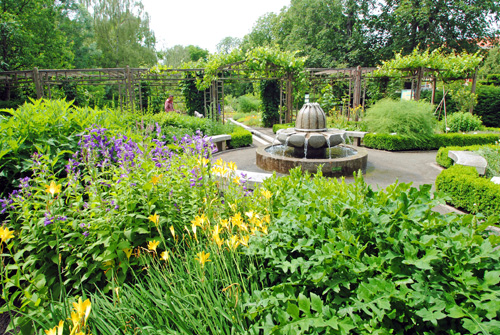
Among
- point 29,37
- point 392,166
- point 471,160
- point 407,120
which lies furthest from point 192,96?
point 471,160

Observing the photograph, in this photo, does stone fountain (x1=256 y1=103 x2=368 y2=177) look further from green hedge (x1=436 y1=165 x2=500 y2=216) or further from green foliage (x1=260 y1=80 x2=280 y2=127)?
green foliage (x1=260 y1=80 x2=280 y2=127)

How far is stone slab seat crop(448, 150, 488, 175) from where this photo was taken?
6.22 meters

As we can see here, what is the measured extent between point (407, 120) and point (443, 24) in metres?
21.4

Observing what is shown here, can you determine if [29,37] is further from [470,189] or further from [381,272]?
[381,272]

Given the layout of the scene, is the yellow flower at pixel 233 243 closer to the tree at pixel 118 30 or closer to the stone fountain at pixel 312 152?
the stone fountain at pixel 312 152

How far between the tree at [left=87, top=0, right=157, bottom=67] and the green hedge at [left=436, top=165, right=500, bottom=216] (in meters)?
33.3

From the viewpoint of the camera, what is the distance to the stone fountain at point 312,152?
6633 mm

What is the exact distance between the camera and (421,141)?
10.5 m

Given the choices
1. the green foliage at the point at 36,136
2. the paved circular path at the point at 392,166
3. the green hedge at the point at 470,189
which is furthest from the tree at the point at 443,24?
the green foliage at the point at 36,136

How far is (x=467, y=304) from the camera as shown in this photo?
1.41m

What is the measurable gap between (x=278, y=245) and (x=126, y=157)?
5.80 feet

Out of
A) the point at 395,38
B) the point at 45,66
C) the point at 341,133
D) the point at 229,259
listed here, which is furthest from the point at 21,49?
the point at 395,38

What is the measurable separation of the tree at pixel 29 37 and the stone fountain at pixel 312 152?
18.6 m

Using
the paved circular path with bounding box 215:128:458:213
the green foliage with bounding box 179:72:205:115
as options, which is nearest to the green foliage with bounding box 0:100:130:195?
the paved circular path with bounding box 215:128:458:213
